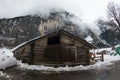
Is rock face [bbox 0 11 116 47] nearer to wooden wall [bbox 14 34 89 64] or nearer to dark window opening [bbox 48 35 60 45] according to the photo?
dark window opening [bbox 48 35 60 45]

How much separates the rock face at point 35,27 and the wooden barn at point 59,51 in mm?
29495

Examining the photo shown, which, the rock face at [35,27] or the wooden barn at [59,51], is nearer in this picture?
the wooden barn at [59,51]

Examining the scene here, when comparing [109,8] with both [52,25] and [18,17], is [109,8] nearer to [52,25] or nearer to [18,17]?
[52,25]

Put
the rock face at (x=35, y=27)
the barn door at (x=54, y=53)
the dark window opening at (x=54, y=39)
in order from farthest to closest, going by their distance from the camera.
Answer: the rock face at (x=35, y=27) < the dark window opening at (x=54, y=39) < the barn door at (x=54, y=53)

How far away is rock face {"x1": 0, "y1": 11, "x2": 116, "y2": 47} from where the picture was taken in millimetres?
56766

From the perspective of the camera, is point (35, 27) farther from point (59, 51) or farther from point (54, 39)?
point (59, 51)

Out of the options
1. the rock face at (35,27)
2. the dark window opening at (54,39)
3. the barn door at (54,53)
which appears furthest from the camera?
the rock face at (35,27)

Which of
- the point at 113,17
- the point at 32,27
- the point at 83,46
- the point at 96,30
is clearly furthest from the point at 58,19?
the point at 83,46

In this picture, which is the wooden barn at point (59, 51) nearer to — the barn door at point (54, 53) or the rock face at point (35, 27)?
the barn door at point (54, 53)

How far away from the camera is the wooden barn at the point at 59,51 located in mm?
25859

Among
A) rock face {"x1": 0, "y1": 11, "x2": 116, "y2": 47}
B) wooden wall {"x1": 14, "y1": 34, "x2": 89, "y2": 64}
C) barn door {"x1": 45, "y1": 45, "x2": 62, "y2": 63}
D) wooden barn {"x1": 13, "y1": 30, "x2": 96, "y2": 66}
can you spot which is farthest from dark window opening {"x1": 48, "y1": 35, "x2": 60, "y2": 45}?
rock face {"x1": 0, "y1": 11, "x2": 116, "y2": 47}

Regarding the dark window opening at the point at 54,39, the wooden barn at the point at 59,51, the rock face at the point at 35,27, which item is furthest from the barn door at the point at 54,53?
the rock face at the point at 35,27

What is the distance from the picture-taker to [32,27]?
190 feet

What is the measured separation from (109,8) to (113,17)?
4.12 metres
